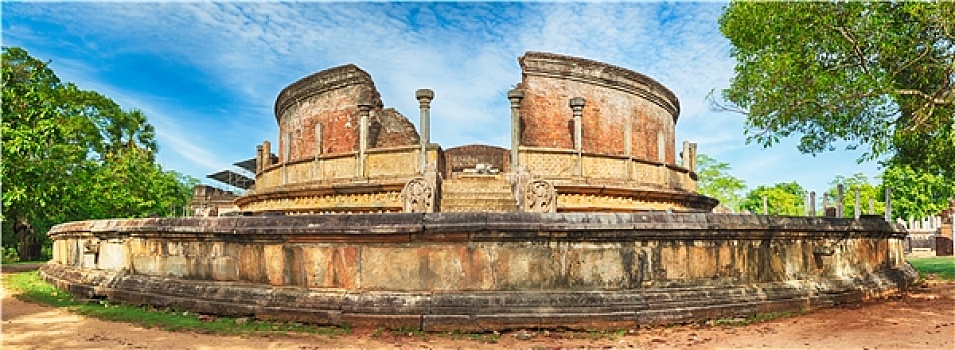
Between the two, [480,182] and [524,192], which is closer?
[524,192]

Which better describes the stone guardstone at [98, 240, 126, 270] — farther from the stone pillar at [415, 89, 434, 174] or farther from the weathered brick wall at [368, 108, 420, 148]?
the weathered brick wall at [368, 108, 420, 148]

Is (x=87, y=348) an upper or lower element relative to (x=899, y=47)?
lower

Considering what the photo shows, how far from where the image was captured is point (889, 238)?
7.06m

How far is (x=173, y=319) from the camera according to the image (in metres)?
5.07

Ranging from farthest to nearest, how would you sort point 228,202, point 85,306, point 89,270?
point 228,202 < point 89,270 < point 85,306

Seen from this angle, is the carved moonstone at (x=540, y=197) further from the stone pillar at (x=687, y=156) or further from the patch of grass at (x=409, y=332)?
the stone pillar at (x=687, y=156)

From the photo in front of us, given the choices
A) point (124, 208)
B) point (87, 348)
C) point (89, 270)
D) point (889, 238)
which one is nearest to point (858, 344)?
point (889, 238)

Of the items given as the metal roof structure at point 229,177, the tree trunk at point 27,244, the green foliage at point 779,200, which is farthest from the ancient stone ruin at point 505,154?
the green foliage at point 779,200

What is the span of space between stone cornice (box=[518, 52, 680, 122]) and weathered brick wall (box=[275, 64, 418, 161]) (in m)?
4.07

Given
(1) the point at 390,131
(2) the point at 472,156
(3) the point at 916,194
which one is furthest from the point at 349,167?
(3) the point at 916,194

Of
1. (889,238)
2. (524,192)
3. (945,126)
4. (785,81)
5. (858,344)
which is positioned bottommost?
(858,344)

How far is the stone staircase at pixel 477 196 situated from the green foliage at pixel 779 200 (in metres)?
47.1

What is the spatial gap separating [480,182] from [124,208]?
39.0 ft

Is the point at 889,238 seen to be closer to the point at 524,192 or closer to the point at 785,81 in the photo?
the point at 785,81
